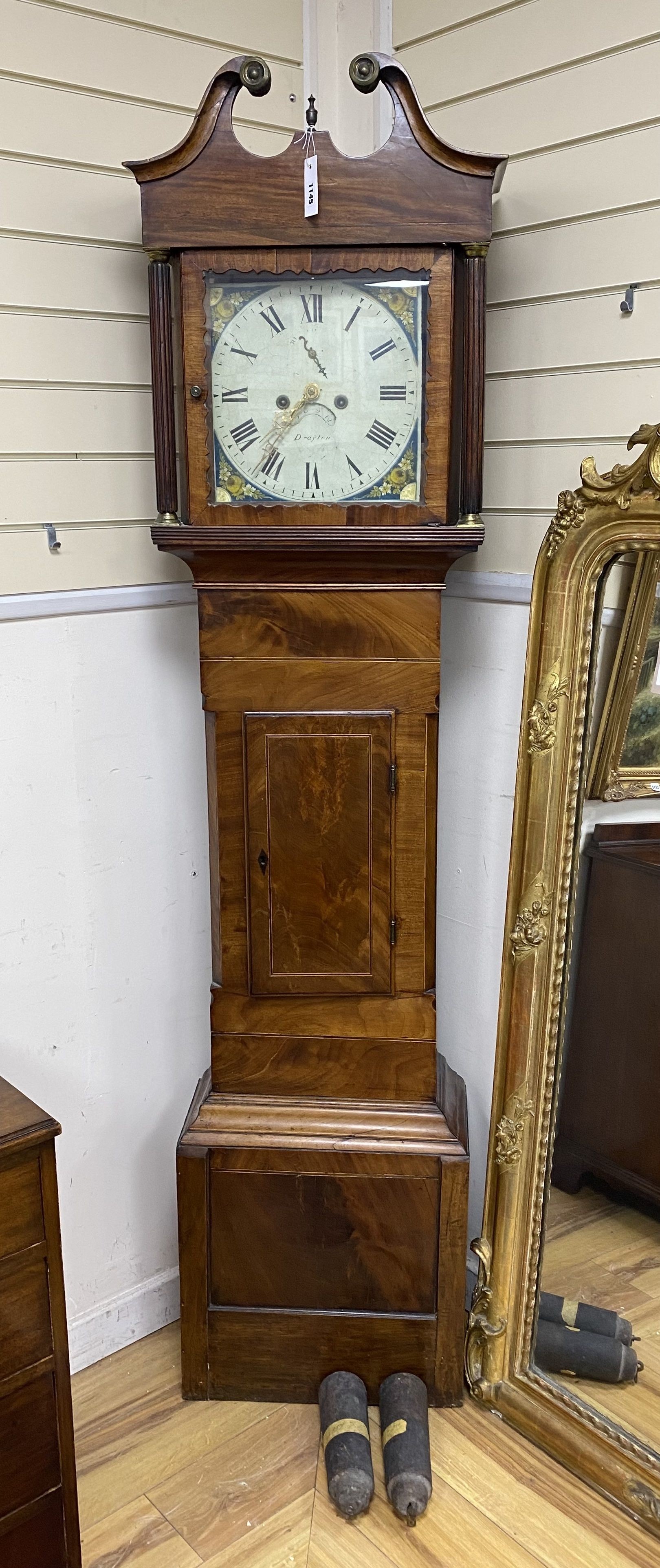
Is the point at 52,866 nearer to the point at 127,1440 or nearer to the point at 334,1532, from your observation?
the point at 127,1440

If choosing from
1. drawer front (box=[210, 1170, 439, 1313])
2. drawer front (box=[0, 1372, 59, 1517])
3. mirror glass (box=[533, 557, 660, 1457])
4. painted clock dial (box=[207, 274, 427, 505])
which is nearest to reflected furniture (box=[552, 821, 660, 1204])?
mirror glass (box=[533, 557, 660, 1457])

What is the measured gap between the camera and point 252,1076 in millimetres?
2029

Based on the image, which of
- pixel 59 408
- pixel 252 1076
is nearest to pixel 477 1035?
pixel 252 1076

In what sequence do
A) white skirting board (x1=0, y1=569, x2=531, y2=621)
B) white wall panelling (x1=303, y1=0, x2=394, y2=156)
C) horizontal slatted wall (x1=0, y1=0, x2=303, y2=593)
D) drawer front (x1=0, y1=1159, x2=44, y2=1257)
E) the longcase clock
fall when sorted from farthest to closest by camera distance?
white wall panelling (x1=303, y1=0, x2=394, y2=156) < white skirting board (x1=0, y1=569, x2=531, y2=621) < horizontal slatted wall (x1=0, y1=0, x2=303, y2=593) < the longcase clock < drawer front (x1=0, y1=1159, x2=44, y2=1257)

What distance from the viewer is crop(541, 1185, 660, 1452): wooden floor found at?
5.83 feet

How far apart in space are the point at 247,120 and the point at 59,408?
610mm

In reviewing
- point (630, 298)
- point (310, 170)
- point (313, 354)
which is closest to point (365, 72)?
point (310, 170)

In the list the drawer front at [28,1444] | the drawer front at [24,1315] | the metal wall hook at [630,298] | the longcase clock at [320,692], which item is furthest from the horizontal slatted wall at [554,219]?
the drawer front at [28,1444]

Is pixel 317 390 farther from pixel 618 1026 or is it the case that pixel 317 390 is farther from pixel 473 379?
pixel 618 1026

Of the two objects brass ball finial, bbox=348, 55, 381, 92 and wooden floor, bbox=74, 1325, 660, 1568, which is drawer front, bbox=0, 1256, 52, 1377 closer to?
wooden floor, bbox=74, 1325, 660, 1568

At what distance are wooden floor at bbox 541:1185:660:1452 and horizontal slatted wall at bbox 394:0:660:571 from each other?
104 cm

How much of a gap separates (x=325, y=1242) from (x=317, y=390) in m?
1.37

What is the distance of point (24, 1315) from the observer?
162 centimetres

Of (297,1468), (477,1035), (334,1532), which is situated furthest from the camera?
(477,1035)
